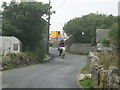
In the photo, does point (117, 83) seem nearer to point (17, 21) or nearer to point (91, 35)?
point (17, 21)

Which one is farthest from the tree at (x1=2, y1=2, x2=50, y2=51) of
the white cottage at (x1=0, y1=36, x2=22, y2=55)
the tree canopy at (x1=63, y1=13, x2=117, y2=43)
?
the tree canopy at (x1=63, y1=13, x2=117, y2=43)

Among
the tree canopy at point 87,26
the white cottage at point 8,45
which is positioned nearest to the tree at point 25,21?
the white cottage at point 8,45

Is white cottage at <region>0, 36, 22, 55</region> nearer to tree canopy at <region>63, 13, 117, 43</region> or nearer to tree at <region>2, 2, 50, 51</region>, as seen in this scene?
tree at <region>2, 2, 50, 51</region>

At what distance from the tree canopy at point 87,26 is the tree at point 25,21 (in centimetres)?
2220

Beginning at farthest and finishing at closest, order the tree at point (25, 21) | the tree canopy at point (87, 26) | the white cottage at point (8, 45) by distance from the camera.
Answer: the tree canopy at point (87, 26), the tree at point (25, 21), the white cottage at point (8, 45)

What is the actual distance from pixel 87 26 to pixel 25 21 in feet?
87.7

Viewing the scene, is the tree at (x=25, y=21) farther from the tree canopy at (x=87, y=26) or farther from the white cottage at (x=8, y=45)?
the tree canopy at (x=87, y=26)

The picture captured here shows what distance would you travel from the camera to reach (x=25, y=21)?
34.8m

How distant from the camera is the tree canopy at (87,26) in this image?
5878cm

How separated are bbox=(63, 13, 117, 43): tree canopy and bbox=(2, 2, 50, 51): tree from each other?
22.2 m

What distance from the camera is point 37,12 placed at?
3559cm

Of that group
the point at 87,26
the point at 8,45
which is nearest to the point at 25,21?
the point at 8,45

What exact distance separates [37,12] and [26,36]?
3.10 metres

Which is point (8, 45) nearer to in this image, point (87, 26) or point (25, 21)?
point (25, 21)
